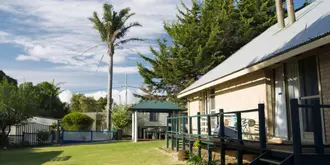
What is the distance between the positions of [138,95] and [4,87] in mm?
12138

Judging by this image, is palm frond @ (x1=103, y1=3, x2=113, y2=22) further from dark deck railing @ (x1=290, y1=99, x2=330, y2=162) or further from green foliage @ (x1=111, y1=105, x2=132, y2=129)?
dark deck railing @ (x1=290, y1=99, x2=330, y2=162)

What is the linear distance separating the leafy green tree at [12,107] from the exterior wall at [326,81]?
2216cm

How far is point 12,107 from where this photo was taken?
25.3m

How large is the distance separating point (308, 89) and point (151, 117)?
88.4 feet

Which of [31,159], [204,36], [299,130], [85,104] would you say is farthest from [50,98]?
[299,130]

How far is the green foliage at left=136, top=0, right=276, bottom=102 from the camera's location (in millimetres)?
27125

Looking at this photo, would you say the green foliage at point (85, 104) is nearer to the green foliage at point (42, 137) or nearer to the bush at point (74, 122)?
the bush at point (74, 122)

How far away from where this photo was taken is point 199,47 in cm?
2622

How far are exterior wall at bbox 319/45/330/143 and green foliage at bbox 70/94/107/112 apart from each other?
47.6 metres

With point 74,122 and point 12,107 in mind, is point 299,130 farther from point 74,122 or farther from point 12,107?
point 74,122

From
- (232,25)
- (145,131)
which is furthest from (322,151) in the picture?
(145,131)

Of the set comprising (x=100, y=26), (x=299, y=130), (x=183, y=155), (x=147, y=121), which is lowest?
(x=183, y=155)

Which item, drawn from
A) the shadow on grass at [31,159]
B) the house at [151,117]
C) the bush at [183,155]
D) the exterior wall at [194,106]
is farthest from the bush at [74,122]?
the bush at [183,155]

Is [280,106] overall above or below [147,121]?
above
